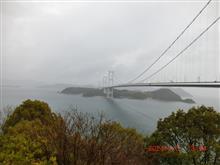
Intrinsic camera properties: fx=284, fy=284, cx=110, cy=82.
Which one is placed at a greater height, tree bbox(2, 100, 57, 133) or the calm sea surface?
tree bbox(2, 100, 57, 133)

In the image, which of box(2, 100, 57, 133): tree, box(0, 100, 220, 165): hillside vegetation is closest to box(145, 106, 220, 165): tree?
box(0, 100, 220, 165): hillside vegetation

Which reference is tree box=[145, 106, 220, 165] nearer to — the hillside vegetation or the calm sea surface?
the hillside vegetation

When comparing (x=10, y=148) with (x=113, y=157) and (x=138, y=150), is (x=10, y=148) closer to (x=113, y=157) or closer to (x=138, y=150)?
(x=113, y=157)

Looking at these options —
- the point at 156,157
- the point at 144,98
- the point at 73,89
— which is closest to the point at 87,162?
the point at 156,157

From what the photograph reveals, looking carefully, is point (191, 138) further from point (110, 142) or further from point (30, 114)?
point (30, 114)

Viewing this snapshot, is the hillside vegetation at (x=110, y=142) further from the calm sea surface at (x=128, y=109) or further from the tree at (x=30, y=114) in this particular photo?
the calm sea surface at (x=128, y=109)

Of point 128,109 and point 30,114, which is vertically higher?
point 30,114

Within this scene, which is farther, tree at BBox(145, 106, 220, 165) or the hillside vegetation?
tree at BBox(145, 106, 220, 165)

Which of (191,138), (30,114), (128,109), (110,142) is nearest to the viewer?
(110,142)

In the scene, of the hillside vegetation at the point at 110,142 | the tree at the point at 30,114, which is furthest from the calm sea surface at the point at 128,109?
the hillside vegetation at the point at 110,142

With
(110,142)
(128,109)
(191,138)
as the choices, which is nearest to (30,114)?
(110,142)
